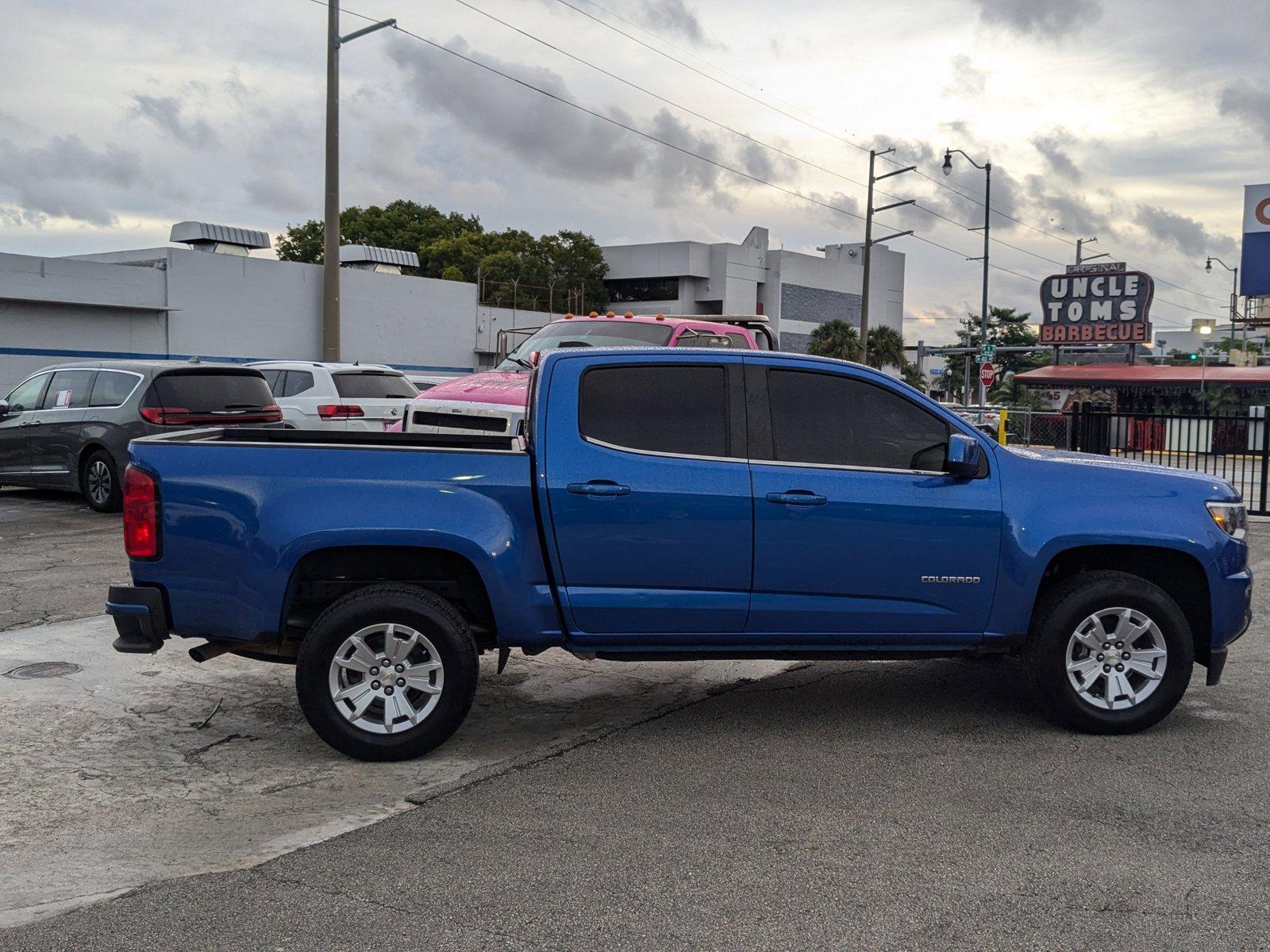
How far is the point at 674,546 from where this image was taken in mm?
5539

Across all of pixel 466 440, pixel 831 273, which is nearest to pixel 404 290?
pixel 466 440

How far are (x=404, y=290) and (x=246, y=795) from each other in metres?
33.8

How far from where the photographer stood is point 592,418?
224 inches

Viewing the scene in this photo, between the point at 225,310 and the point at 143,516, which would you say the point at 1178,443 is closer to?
the point at 143,516

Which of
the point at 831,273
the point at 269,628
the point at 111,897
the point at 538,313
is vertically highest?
the point at 831,273

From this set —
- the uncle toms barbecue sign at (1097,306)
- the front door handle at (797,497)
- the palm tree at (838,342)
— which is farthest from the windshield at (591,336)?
the palm tree at (838,342)

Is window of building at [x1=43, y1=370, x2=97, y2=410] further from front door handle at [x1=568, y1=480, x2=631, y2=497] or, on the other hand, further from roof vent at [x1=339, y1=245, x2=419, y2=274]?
roof vent at [x1=339, y1=245, x2=419, y2=274]

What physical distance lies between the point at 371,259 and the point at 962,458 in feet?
111

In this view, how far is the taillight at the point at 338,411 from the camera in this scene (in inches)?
620

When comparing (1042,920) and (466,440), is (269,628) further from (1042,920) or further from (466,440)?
(1042,920)

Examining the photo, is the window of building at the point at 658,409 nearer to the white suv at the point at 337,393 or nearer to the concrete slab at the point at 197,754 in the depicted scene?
the concrete slab at the point at 197,754

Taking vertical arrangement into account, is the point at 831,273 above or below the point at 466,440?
above

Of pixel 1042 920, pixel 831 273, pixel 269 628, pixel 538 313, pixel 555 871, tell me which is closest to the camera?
pixel 1042 920

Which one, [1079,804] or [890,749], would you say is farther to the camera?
[890,749]
